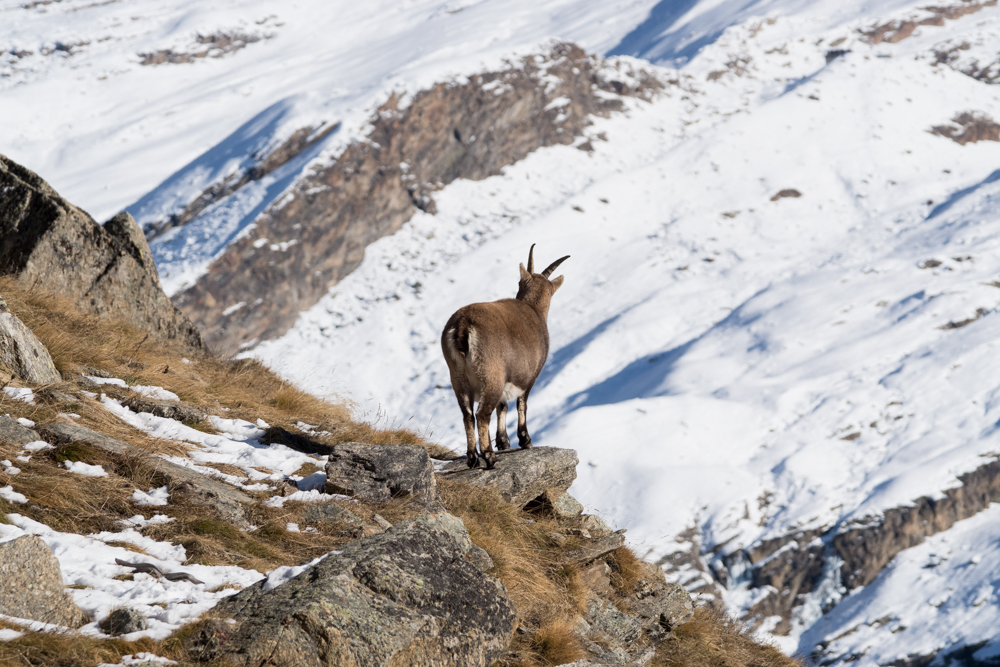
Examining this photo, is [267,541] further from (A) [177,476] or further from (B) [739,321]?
(B) [739,321]

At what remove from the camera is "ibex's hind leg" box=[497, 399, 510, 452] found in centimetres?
953

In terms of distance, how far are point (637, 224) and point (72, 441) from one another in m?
95.2

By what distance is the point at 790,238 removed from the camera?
100 m

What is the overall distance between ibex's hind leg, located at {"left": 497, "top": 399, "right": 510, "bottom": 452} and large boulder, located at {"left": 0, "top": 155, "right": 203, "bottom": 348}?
5526mm

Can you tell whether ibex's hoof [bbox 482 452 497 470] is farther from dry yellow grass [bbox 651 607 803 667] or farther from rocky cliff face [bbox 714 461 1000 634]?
rocky cliff face [bbox 714 461 1000 634]

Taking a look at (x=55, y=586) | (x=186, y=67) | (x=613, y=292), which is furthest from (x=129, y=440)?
(x=186, y=67)

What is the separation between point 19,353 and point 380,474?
329 centimetres

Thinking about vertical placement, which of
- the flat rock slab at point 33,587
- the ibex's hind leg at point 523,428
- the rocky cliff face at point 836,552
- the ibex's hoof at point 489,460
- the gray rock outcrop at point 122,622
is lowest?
the rocky cliff face at point 836,552

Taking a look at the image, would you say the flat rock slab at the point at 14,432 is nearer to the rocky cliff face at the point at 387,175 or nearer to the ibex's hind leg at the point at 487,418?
the ibex's hind leg at the point at 487,418

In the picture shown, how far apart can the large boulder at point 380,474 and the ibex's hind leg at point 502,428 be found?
6.60 feet

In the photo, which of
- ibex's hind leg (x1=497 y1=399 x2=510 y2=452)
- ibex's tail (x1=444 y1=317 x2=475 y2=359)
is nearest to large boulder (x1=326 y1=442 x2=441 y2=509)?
ibex's tail (x1=444 y1=317 x2=475 y2=359)

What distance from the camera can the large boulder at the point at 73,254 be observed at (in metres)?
10.9

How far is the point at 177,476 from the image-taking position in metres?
6.31

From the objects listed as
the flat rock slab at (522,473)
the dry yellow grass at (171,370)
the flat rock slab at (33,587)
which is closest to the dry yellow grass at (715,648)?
the flat rock slab at (522,473)
